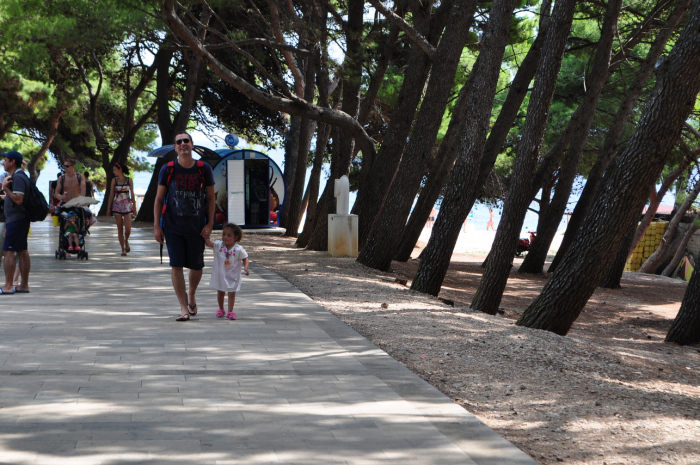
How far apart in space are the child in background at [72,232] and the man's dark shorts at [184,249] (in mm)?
5954

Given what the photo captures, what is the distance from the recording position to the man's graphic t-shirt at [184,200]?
696cm

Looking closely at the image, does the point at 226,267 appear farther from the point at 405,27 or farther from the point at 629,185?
the point at 405,27

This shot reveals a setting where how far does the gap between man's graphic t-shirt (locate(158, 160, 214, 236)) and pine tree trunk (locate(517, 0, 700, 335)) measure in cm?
383

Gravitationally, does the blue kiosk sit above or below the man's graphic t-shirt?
above

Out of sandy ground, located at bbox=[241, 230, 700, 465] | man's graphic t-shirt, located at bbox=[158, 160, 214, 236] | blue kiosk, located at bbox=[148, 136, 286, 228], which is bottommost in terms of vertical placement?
sandy ground, located at bbox=[241, 230, 700, 465]

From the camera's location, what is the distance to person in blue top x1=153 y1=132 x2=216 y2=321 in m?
6.96

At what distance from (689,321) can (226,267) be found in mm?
6101

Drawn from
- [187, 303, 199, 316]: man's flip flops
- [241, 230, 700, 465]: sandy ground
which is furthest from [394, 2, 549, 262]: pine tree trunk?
[187, 303, 199, 316]: man's flip flops

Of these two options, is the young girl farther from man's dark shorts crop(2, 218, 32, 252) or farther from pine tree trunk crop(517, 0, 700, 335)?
pine tree trunk crop(517, 0, 700, 335)

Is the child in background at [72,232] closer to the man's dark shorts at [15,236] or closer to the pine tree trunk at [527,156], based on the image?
the man's dark shorts at [15,236]

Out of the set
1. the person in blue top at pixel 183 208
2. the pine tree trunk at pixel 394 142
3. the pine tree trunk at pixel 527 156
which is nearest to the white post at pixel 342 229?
the pine tree trunk at pixel 394 142

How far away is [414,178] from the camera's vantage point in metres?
13.3

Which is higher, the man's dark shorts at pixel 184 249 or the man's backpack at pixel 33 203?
the man's backpack at pixel 33 203

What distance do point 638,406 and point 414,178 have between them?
8.64 metres
